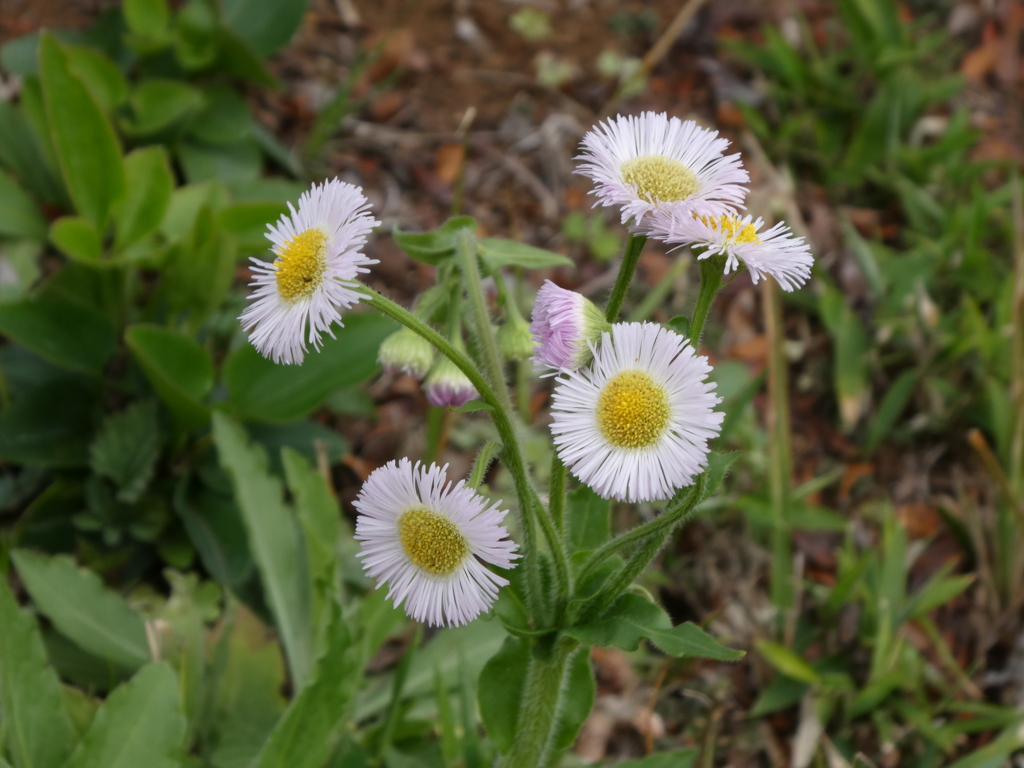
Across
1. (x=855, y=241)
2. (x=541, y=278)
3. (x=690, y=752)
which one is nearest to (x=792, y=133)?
(x=855, y=241)

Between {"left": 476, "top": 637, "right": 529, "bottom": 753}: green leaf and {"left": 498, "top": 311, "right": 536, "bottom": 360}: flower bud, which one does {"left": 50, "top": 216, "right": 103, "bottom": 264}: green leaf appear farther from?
{"left": 476, "top": 637, "right": 529, "bottom": 753}: green leaf

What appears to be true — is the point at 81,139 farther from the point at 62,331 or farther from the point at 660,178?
the point at 660,178

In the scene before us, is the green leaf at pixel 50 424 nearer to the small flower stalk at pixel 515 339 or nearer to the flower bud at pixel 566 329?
the small flower stalk at pixel 515 339

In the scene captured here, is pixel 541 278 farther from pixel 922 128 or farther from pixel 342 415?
pixel 922 128

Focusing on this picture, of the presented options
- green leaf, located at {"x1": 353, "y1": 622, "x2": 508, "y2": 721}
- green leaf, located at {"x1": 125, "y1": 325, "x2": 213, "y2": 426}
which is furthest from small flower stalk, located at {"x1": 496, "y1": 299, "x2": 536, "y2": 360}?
green leaf, located at {"x1": 125, "y1": 325, "x2": 213, "y2": 426}

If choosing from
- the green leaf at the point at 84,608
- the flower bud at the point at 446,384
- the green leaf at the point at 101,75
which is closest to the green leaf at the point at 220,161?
the green leaf at the point at 101,75
